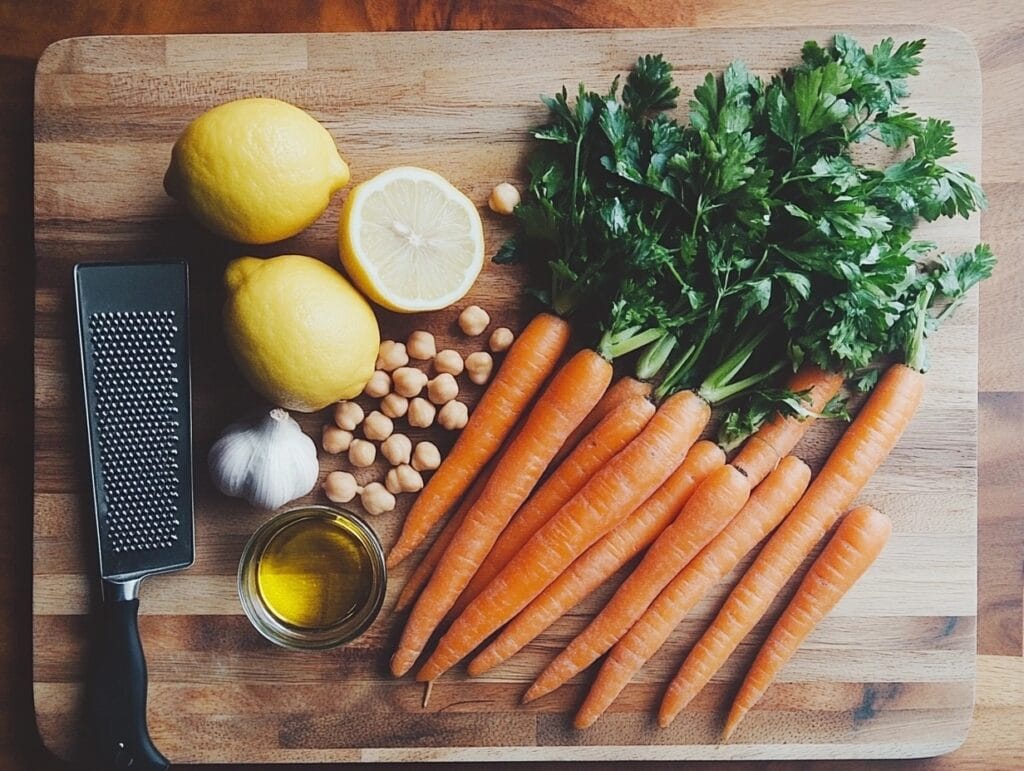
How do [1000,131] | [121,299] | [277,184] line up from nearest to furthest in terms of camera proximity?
[277,184] → [121,299] → [1000,131]

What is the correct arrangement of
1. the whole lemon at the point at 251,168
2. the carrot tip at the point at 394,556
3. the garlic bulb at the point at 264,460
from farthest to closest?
the carrot tip at the point at 394,556 < the garlic bulb at the point at 264,460 < the whole lemon at the point at 251,168

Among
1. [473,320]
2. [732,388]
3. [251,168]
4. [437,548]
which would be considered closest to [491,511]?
[437,548]

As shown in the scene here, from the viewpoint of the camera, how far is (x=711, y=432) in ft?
5.34

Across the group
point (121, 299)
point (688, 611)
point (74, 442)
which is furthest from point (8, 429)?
point (688, 611)

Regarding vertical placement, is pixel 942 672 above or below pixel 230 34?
below

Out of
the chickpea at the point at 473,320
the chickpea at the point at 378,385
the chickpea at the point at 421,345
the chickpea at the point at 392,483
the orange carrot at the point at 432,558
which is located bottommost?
the orange carrot at the point at 432,558

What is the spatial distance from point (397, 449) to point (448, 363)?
0.56 ft

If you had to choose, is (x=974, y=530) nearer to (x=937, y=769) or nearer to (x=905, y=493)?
(x=905, y=493)

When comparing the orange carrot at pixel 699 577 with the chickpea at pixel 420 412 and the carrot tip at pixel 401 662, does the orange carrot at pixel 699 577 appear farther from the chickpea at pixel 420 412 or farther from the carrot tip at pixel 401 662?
the chickpea at pixel 420 412

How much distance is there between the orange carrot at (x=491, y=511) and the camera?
1591 millimetres

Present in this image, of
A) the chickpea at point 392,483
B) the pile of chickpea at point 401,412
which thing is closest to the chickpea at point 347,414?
the pile of chickpea at point 401,412

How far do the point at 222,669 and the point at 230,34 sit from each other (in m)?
1.09

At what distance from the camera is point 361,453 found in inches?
62.7

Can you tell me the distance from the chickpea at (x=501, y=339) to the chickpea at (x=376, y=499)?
31 cm
